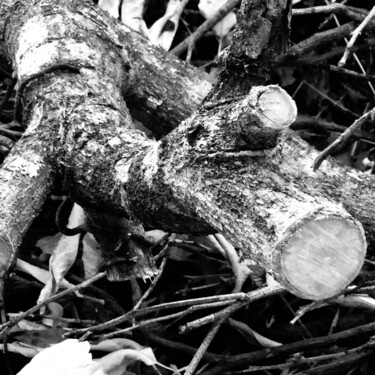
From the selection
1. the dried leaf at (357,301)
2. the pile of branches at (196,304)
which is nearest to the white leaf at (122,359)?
the pile of branches at (196,304)

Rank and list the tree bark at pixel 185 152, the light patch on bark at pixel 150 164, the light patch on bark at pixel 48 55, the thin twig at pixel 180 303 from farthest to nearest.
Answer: the light patch on bark at pixel 48 55, the thin twig at pixel 180 303, the light patch on bark at pixel 150 164, the tree bark at pixel 185 152

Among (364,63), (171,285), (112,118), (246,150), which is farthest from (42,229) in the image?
(364,63)

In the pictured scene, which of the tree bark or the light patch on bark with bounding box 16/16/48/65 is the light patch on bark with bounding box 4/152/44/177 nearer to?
the tree bark

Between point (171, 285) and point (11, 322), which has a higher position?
point (11, 322)

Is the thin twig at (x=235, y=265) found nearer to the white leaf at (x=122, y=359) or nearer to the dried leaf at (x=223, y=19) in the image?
the white leaf at (x=122, y=359)

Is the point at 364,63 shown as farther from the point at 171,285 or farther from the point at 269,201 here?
the point at 269,201

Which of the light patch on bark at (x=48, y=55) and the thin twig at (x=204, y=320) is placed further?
the light patch on bark at (x=48, y=55)
